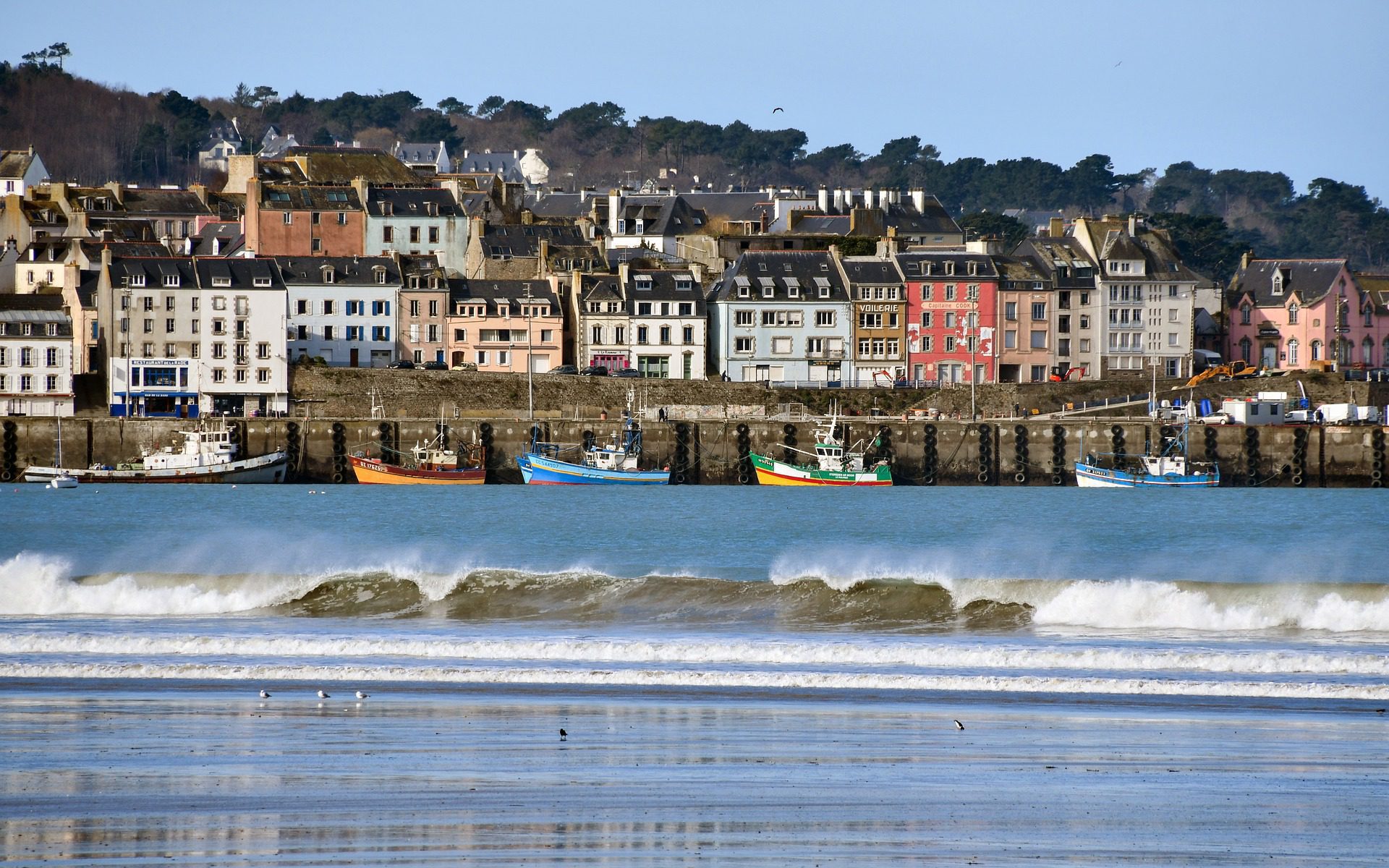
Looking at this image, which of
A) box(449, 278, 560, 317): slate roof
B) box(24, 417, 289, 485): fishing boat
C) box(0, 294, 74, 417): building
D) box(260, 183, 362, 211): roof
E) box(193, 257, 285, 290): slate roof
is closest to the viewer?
box(24, 417, 289, 485): fishing boat

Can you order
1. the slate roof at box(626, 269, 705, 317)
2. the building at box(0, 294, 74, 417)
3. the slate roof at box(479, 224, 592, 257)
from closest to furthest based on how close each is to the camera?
the building at box(0, 294, 74, 417)
the slate roof at box(626, 269, 705, 317)
the slate roof at box(479, 224, 592, 257)

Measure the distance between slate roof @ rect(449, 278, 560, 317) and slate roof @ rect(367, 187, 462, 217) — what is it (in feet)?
30.7

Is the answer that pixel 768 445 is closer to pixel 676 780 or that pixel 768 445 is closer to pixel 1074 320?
pixel 1074 320

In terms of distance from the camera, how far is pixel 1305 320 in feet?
283

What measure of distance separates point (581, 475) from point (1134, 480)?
20122 millimetres

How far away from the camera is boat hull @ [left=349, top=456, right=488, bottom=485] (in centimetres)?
6194

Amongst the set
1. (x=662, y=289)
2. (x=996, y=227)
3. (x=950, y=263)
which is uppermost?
(x=996, y=227)

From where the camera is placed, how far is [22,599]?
1007 inches

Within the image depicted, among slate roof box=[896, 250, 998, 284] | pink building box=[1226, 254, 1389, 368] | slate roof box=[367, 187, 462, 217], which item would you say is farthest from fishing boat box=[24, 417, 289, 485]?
pink building box=[1226, 254, 1389, 368]

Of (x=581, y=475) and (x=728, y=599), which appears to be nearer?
(x=728, y=599)

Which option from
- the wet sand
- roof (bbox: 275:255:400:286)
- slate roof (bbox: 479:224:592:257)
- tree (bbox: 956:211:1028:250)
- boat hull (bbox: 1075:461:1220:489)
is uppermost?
tree (bbox: 956:211:1028:250)

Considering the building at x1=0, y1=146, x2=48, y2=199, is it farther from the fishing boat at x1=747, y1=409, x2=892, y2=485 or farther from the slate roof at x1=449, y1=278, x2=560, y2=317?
the fishing boat at x1=747, y1=409, x2=892, y2=485

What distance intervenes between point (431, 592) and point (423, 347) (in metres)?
50.8

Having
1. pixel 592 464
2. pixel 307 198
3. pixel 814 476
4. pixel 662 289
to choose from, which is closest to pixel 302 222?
pixel 307 198
